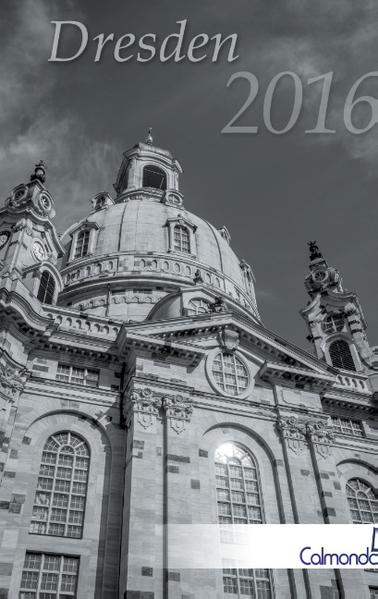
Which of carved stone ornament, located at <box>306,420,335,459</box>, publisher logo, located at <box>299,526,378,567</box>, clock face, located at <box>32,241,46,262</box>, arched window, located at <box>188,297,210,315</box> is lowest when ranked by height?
publisher logo, located at <box>299,526,378,567</box>

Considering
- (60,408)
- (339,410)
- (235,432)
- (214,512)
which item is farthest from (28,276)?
(339,410)

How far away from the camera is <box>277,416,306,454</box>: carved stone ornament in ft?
96.9

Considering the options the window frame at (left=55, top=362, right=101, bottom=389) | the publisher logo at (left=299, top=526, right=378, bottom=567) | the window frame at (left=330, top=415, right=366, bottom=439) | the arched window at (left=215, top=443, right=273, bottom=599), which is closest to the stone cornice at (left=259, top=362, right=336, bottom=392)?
the window frame at (left=330, top=415, right=366, bottom=439)

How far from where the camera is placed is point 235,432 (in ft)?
96.2

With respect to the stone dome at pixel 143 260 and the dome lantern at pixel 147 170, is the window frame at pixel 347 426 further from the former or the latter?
the dome lantern at pixel 147 170

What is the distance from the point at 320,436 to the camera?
30.3m

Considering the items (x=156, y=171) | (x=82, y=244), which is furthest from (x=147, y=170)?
(x=82, y=244)

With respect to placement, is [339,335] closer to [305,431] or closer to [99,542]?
[305,431]

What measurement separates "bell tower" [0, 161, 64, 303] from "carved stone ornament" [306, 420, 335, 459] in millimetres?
18284

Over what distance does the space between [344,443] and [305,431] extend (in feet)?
12.4

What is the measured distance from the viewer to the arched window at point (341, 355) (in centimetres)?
4047

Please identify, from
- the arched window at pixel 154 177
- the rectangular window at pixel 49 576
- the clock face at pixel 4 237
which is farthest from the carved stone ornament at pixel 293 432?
the arched window at pixel 154 177

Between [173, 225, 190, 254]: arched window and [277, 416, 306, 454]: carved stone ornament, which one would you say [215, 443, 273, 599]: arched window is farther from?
[173, 225, 190, 254]: arched window

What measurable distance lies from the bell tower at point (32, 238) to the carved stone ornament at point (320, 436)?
60.0ft
